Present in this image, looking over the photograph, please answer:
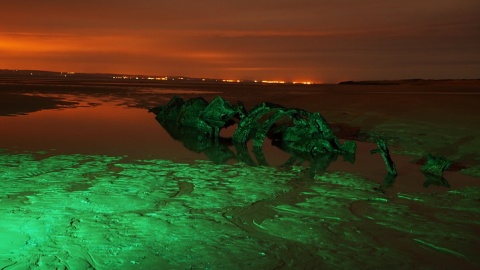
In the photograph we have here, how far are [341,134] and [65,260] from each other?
36.5 ft

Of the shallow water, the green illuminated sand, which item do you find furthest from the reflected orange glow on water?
the green illuminated sand

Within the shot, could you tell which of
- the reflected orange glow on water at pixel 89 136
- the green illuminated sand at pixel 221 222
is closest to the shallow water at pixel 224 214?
the green illuminated sand at pixel 221 222

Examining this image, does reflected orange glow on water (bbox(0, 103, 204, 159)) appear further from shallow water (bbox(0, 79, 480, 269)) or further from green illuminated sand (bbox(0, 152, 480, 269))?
green illuminated sand (bbox(0, 152, 480, 269))

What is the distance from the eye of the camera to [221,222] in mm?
5094

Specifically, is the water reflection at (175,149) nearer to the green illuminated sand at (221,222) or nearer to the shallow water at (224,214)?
the shallow water at (224,214)

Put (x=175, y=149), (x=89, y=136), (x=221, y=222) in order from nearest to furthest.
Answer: (x=221, y=222), (x=175, y=149), (x=89, y=136)

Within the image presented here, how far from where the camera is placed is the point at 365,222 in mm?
5305

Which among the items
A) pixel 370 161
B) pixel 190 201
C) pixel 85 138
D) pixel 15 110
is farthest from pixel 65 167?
pixel 15 110

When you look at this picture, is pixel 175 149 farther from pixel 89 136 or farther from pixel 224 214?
pixel 224 214

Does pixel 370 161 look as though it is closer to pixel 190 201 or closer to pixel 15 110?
pixel 190 201

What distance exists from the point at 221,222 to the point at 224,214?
1.03ft

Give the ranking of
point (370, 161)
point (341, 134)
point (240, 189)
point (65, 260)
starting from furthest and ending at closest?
point (341, 134) < point (370, 161) < point (240, 189) < point (65, 260)

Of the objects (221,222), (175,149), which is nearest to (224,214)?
(221,222)

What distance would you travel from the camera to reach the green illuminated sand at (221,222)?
13.5 ft
